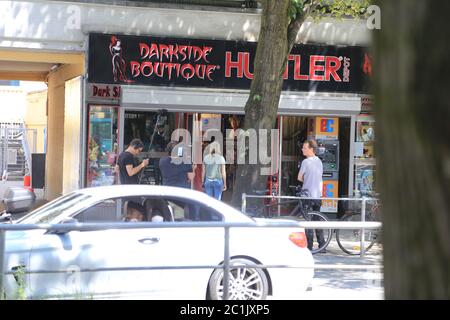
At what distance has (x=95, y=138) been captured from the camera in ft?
47.1

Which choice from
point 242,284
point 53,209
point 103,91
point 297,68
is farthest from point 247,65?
point 242,284

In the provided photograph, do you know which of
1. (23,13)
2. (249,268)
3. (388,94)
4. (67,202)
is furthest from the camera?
(23,13)

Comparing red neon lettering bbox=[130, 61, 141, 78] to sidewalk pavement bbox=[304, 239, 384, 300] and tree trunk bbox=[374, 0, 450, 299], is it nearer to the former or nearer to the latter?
sidewalk pavement bbox=[304, 239, 384, 300]

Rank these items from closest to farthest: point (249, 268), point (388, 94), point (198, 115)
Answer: point (388, 94) → point (249, 268) → point (198, 115)

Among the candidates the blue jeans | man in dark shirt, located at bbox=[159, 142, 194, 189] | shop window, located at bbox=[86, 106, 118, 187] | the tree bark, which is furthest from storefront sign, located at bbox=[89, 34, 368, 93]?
the tree bark

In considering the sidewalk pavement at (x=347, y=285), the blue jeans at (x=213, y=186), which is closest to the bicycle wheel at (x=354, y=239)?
the sidewalk pavement at (x=347, y=285)

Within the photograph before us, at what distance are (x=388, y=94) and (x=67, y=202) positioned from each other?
593cm

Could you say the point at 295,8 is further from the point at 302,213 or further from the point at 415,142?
the point at 415,142

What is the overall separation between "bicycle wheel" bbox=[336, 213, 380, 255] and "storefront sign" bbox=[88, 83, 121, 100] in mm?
5605

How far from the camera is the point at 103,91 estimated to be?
14234 millimetres

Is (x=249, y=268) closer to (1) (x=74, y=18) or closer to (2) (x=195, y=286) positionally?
(2) (x=195, y=286)

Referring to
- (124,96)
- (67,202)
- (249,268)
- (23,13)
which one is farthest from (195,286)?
(23,13)

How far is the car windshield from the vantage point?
7209mm

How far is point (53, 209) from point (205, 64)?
7.75m
